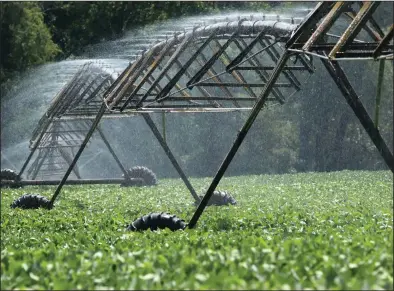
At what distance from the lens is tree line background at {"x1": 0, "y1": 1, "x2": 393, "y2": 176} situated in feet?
158

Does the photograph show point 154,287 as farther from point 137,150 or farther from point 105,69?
point 137,150

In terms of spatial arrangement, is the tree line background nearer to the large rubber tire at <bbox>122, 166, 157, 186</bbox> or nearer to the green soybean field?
the large rubber tire at <bbox>122, 166, 157, 186</bbox>

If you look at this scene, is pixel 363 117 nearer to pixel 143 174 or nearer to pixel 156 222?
pixel 156 222

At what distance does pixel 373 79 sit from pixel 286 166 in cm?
636

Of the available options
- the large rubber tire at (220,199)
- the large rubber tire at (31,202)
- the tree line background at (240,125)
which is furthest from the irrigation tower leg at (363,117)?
the tree line background at (240,125)

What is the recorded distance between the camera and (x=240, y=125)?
5134cm

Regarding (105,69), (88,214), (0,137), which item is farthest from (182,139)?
(88,214)

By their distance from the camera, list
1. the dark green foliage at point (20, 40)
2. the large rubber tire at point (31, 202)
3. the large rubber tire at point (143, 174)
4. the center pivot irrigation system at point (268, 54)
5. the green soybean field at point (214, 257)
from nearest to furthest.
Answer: the green soybean field at point (214, 257) → the center pivot irrigation system at point (268, 54) → the large rubber tire at point (31, 202) → the large rubber tire at point (143, 174) → the dark green foliage at point (20, 40)

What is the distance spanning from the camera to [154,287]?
6891 millimetres

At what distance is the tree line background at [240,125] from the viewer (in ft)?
158

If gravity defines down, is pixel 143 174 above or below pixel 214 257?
below

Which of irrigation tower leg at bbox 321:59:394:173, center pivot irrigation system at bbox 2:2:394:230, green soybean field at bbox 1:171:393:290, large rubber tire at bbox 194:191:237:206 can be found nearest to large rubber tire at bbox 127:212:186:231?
center pivot irrigation system at bbox 2:2:394:230

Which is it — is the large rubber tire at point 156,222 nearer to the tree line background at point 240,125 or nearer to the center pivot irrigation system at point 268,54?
the center pivot irrigation system at point 268,54

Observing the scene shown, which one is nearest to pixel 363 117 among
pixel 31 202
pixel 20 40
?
pixel 31 202
